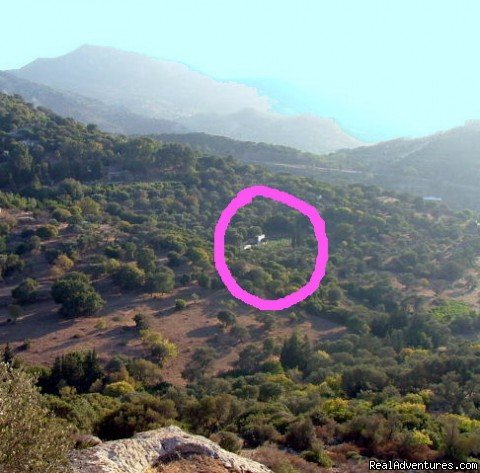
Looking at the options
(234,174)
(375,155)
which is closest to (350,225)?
(234,174)

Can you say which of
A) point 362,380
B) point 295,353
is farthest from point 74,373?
point 362,380

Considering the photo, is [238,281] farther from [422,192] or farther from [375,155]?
[375,155]

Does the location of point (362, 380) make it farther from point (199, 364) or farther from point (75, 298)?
point (75, 298)

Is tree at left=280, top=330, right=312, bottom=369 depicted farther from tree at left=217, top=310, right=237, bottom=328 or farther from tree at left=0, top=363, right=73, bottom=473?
tree at left=0, top=363, right=73, bottom=473

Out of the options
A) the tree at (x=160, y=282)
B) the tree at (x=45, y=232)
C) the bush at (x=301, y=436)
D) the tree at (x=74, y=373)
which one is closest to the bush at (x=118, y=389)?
the tree at (x=74, y=373)

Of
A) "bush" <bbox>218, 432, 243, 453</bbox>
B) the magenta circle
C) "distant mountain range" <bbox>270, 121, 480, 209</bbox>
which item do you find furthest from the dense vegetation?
"distant mountain range" <bbox>270, 121, 480, 209</bbox>
